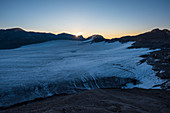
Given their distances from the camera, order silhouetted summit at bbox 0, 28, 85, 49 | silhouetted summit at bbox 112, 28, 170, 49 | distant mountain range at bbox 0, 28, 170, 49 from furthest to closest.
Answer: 1. silhouetted summit at bbox 0, 28, 85, 49
2. distant mountain range at bbox 0, 28, 170, 49
3. silhouetted summit at bbox 112, 28, 170, 49

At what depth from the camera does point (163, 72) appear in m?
10.6

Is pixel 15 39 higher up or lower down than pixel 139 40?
higher up

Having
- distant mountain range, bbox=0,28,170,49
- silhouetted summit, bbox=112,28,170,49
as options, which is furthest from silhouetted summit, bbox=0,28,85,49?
silhouetted summit, bbox=112,28,170,49

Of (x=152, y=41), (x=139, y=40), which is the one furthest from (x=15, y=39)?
(x=152, y=41)

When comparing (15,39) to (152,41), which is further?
(15,39)

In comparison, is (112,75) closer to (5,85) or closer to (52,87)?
(52,87)

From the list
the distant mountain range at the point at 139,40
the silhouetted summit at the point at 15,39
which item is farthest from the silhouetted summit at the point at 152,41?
the silhouetted summit at the point at 15,39

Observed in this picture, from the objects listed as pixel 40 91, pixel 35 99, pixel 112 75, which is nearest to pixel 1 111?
pixel 35 99

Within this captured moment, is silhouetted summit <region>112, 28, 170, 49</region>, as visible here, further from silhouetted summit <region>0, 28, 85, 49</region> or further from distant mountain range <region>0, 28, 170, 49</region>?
silhouetted summit <region>0, 28, 85, 49</region>

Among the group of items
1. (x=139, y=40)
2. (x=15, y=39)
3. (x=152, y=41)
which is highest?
(x=15, y=39)

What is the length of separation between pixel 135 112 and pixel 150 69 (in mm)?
9671

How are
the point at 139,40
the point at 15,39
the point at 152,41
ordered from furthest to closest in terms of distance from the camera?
the point at 15,39, the point at 139,40, the point at 152,41

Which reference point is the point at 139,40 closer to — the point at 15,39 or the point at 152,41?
the point at 152,41

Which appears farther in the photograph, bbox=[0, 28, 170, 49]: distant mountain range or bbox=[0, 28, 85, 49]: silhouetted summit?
bbox=[0, 28, 85, 49]: silhouetted summit
